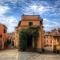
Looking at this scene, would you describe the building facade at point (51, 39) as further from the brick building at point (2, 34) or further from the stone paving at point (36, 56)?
the brick building at point (2, 34)

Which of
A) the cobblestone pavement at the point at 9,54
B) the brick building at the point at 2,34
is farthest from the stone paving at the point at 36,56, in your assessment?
the brick building at the point at 2,34

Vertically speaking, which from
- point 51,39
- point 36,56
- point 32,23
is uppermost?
point 32,23

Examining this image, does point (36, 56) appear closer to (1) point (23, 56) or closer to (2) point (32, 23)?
(1) point (23, 56)

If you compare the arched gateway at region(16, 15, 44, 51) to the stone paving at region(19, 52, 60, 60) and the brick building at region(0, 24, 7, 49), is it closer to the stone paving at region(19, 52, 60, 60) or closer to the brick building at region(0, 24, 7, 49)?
the stone paving at region(19, 52, 60, 60)

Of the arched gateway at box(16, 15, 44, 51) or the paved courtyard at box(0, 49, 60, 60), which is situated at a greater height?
the arched gateway at box(16, 15, 44, 51)

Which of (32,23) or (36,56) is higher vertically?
(32,23)

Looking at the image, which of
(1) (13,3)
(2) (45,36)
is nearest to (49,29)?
(2) (45,36)

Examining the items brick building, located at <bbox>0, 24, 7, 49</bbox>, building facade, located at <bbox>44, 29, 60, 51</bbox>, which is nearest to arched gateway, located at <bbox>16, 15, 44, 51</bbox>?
building facade, located at <bbox>44, 29, 60, 51</bbox>

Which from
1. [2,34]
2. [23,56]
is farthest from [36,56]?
[2,34]

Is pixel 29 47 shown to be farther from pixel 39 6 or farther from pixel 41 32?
pixel 39 6

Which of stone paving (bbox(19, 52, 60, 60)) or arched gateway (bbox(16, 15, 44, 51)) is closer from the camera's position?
arched gateway (bbox(16, 15, 44, 51))

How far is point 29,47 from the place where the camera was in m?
3.89

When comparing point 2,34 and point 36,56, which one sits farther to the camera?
point 36,56

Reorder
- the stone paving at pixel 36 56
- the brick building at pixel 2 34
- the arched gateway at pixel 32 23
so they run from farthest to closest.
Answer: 1. the stone paving at pixel 36 56
2. the arched gateway at pixel 32 23
3. the brick building at pixel 2 34
